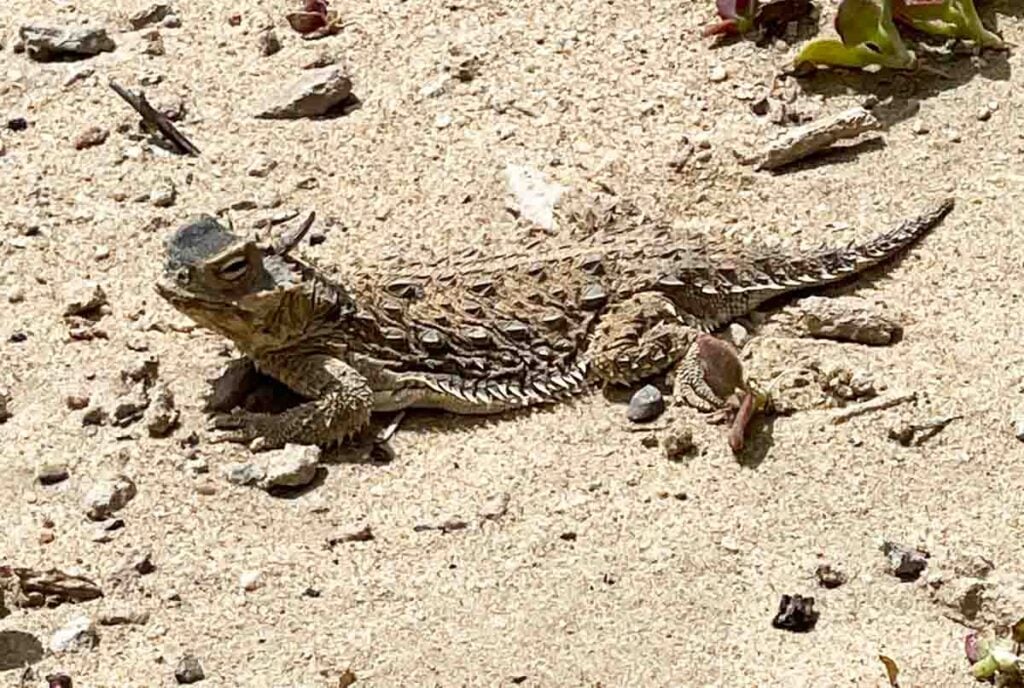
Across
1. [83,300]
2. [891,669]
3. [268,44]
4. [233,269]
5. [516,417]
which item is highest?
[233,269]

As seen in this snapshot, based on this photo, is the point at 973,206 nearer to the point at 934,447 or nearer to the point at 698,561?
the point at 934,447

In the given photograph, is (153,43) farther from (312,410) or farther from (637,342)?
(637,342)

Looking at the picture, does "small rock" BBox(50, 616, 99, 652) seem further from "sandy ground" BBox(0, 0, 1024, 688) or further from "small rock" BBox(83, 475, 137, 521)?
"small rock" BBox(83, 475, 137, 521)

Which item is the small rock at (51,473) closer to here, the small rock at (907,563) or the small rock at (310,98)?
the small rock at (310,98)

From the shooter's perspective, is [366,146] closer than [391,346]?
No

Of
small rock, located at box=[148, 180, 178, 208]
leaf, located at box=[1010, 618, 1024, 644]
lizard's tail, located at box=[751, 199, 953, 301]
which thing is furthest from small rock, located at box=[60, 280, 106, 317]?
leaf, located at box=[1010, 618, 1024, 644]

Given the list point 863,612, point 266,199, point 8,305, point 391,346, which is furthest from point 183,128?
point 863,612

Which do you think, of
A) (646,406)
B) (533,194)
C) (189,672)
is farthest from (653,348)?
(189,672)
